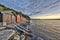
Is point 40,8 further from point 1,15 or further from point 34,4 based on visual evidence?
point 1,15

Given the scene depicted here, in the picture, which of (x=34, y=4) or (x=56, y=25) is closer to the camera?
(x=56, y=25)

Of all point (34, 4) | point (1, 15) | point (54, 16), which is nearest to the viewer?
point (54, 16)

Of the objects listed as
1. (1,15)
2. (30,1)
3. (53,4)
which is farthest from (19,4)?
(1,15)

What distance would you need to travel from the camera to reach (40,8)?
37 centimetres

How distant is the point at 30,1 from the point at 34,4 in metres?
0.02

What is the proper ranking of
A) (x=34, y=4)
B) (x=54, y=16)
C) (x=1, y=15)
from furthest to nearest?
(x=1, y=15) < (x=34, y=4) < (x=54, y=16)

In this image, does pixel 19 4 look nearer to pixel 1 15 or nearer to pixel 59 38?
pixel 59 38

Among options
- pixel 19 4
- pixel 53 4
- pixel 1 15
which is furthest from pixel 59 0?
pixel 1 15

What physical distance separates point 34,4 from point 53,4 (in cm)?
9

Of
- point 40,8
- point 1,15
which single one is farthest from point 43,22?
point 1,15

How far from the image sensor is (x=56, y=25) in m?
0.30

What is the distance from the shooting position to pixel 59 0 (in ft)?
1.09

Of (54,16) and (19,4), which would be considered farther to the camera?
(19,4)

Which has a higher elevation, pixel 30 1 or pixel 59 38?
pixel 30 1
